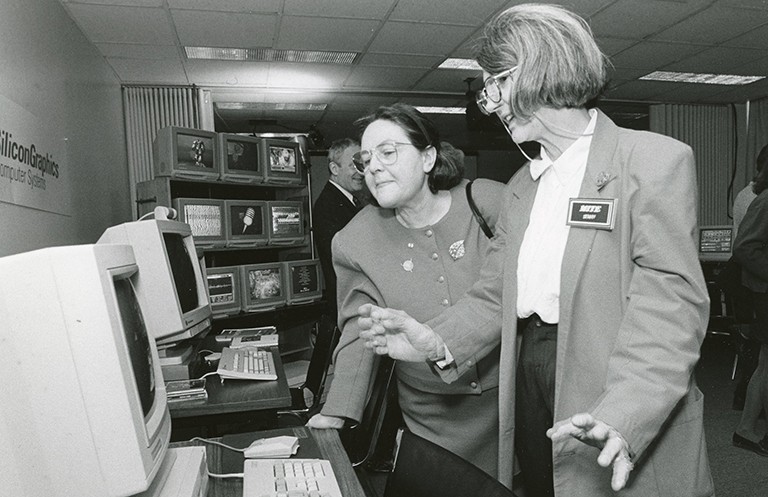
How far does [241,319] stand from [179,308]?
2.66 meters

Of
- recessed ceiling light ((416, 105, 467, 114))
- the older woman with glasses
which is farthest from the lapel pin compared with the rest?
recessed ceiling light ((416, 105, 467, 114))

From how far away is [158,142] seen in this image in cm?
423

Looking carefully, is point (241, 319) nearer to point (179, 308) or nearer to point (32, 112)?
point (32, 112)

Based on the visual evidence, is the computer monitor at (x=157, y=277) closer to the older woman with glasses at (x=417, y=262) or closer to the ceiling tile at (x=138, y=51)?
the older woman with glasses at (x=417, y=262)

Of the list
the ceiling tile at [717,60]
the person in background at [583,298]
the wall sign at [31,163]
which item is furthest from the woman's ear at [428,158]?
the ceiling tile at [717,60]

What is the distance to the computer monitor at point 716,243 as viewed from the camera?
573 centimetres

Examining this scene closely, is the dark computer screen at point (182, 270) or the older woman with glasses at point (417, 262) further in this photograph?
the dark computer screen at point (182, 270)

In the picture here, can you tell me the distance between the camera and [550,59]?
120cm

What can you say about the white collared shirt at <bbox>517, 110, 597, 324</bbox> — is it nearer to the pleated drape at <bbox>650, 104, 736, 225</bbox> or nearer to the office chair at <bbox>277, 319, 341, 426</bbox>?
the office chair at <bbox>277, 319, 341, 426</bbox>

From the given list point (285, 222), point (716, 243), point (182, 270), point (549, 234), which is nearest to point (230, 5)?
point (285, 222)

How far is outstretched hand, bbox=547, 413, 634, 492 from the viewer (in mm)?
924

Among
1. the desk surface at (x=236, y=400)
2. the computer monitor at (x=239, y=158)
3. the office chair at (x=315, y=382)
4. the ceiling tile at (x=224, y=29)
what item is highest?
the ceiling tile at (x=224, y=29)

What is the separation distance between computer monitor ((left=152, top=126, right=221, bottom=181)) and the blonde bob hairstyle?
10.9 ft

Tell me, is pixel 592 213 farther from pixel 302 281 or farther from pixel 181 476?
pixel 302 281
